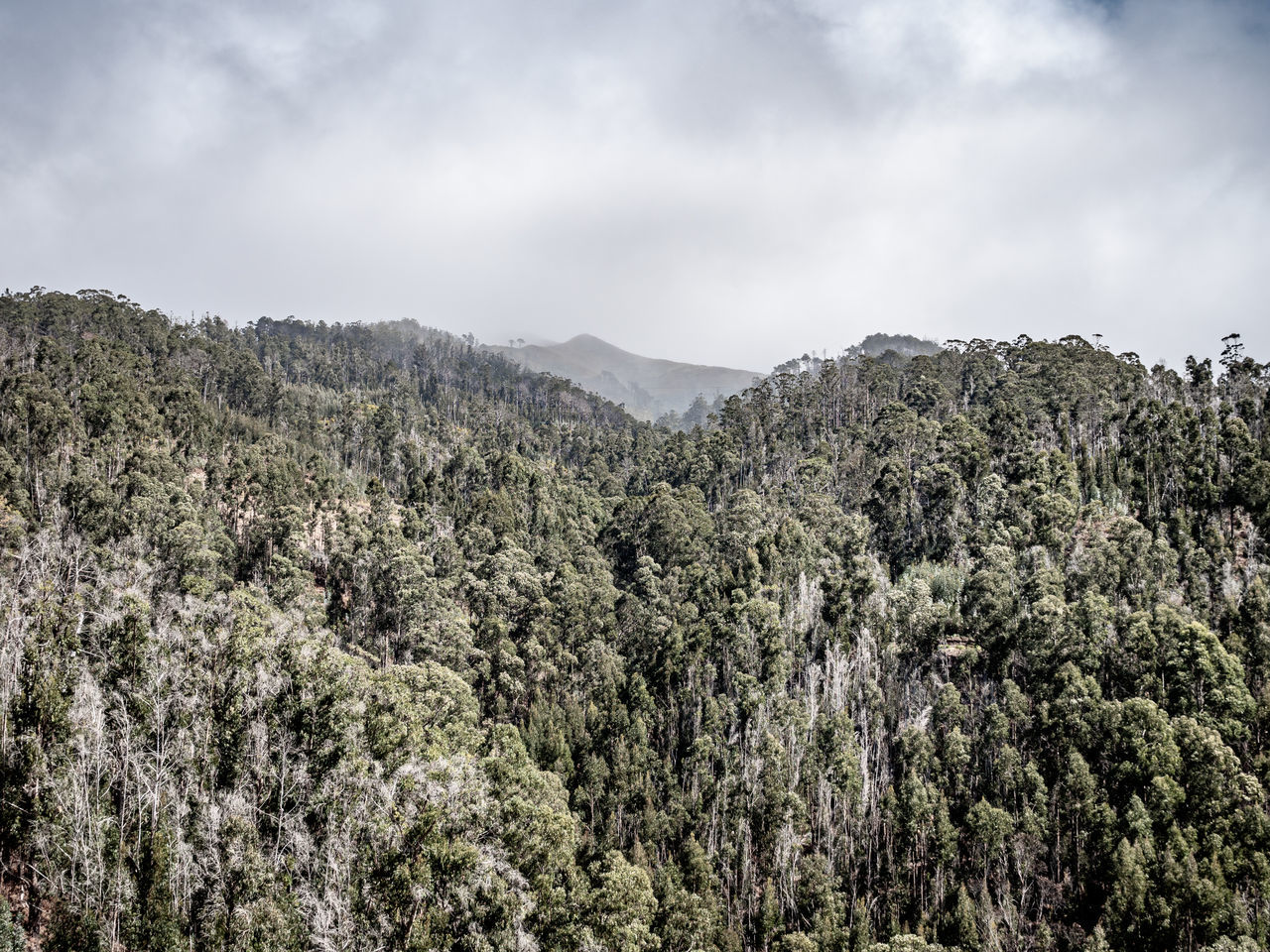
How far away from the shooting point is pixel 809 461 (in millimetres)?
76750

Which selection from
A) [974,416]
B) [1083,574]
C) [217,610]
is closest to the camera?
[217,610]

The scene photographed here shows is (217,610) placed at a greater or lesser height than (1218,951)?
greater

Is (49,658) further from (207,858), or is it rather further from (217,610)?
(207,858)

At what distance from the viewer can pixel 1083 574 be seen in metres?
49.6

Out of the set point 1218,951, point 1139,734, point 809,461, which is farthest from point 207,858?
point 809,461

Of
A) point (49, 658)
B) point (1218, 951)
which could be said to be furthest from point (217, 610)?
point (1218, 951)

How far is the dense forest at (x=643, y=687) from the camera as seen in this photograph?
78.6ft

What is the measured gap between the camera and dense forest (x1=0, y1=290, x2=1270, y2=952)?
24.0 m

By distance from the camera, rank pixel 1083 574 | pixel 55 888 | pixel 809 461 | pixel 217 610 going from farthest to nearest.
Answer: pixel 809 461 < pixel 1083 574 < pixel 217 610 < pixel 55 888

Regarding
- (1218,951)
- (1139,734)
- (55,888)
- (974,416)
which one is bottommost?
(1218,951)

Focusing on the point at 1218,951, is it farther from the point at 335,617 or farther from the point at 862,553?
the point at 335,617

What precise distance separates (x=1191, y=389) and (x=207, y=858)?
98308mm

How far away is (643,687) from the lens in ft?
156

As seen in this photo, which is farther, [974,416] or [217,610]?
[974,416]
